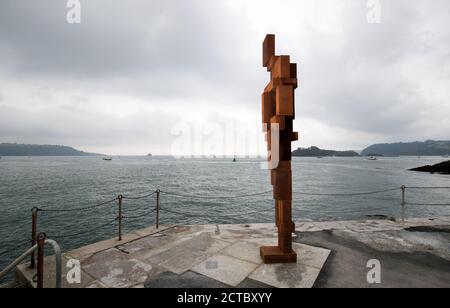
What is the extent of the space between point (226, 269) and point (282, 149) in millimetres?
2848

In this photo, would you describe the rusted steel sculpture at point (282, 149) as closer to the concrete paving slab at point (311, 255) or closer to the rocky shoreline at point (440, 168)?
the concrete paving slab at point (311, 255)

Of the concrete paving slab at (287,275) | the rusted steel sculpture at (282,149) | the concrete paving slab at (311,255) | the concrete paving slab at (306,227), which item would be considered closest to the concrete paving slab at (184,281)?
the concrete paving slab at (287,275)

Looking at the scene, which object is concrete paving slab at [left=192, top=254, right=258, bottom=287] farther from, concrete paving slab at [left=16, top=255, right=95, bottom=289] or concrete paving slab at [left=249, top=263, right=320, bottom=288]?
concrete paving slab at [left=16, top=255, right=95, bottom=289]

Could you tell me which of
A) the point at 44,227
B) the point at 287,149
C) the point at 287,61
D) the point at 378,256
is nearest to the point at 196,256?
the point at 287,149

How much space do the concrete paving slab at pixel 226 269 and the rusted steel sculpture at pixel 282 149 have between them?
0.54m

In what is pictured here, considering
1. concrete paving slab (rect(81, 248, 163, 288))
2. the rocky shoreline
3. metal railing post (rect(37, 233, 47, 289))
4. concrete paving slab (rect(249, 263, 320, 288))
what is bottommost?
the rocky shoreline

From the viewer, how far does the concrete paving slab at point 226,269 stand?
14.2 ft

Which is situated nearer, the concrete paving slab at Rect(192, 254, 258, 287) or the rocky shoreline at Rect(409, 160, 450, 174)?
the concrete paving slab at Rect(192, 254, 258, 287)

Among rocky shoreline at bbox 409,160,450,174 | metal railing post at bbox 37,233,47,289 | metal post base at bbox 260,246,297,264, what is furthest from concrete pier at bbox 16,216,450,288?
rocky shoreline at bbox 409,160,450,174

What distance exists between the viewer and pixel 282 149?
202 inches

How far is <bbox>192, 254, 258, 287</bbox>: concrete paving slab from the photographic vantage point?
4340mm

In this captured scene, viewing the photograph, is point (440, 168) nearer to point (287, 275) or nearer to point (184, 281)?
point (287, 275)

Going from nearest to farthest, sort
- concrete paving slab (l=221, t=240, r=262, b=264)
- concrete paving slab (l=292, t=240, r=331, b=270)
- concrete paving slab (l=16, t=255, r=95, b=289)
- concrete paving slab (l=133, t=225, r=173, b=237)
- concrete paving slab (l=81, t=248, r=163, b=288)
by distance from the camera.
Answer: concrete paving slab (l=16, t=255, r=95, b=289)
concrete paving slab (l=81, t=248, r=163, b=288)
concrete paving slab (l=292, t=240, r=331, b=270)
concrete paving slab (l=221, t=240, r=262, b=264)
concrete paving slab (l=133, t=225, r=173, b=237)

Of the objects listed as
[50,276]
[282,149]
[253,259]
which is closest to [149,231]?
[50,276]
